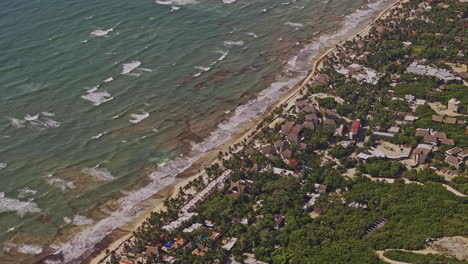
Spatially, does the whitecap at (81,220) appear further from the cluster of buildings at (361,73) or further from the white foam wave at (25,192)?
the cluster of buildings at (361,73)

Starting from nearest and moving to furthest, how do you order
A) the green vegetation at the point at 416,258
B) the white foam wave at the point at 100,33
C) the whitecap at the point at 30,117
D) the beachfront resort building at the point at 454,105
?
the green vegetation at the point at 416,258 → the beachfront resort building at the point at 454,105 → the whitecap at the point at 30,117 → the white foam wave at the point at 100,33

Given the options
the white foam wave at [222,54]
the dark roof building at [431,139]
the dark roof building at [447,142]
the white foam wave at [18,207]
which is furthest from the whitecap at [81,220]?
the dark roof building at [447,142]

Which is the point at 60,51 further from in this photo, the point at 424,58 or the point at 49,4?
the point at 424,58

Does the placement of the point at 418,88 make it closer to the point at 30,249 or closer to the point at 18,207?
the point at 18,207

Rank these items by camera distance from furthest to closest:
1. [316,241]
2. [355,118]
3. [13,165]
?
1. [355,118]
2. [13,165]
3. [316,241]

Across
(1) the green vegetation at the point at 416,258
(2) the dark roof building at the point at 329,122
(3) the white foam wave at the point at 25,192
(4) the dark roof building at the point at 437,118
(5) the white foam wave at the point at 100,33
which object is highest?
(5) the white foam wave at the point at 100,33

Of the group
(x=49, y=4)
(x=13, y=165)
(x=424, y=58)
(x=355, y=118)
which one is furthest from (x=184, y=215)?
(x=49, y=4)

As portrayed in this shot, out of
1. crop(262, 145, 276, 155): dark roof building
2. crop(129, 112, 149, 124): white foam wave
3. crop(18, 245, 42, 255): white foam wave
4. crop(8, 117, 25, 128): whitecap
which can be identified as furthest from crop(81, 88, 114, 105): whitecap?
crop(18, 245, 42, 255): white foam wave
